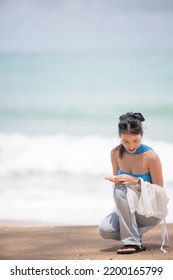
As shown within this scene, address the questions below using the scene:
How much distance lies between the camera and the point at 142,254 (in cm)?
281

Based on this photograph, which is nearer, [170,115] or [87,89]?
[170,115]

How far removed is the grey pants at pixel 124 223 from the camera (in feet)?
9.25

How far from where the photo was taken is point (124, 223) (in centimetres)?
283

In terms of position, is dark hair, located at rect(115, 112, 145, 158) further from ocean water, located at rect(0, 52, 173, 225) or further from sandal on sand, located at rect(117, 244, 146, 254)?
ocean water, located at rect(0, 52, 173, 225)

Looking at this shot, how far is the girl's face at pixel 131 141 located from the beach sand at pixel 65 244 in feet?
1.73

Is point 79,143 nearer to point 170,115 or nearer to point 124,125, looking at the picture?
point 170,115

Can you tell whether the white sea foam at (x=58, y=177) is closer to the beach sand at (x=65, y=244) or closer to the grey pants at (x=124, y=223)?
the beach sand at (x=65, y=244)

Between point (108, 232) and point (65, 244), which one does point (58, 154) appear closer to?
point (65, 244)

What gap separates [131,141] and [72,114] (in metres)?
4.97

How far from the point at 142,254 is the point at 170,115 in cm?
453

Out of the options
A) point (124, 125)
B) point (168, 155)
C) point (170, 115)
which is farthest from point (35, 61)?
point (124, 125)

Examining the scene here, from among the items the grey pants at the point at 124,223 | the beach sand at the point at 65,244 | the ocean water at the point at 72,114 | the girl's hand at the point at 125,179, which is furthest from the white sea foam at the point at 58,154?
the girl's hand at the point at 125,179

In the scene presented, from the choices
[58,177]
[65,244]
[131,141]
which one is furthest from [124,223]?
[58,177]

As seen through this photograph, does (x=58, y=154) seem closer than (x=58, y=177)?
No
